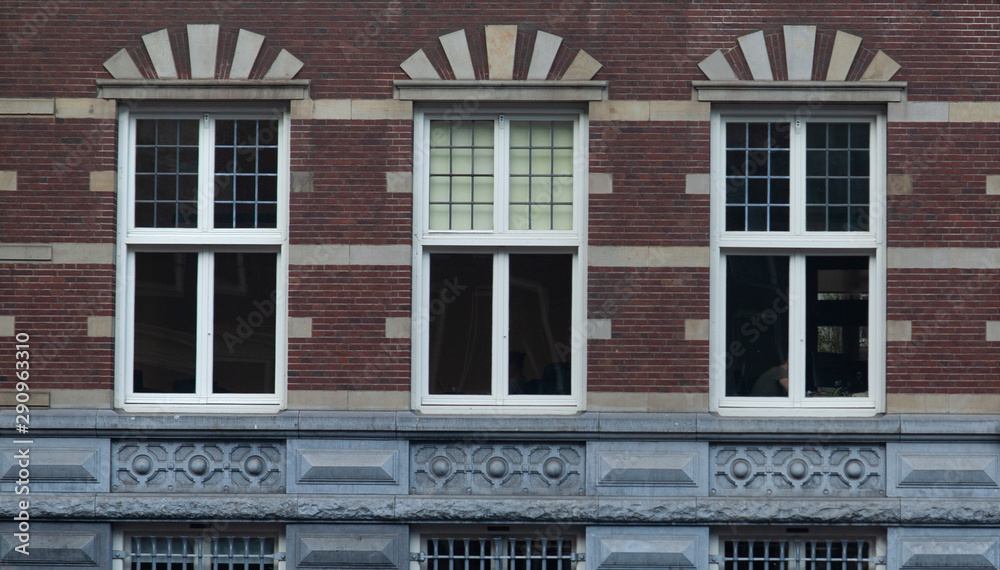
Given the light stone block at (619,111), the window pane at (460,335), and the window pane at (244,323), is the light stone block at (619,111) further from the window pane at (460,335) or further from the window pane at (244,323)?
the window pane at (244,323)

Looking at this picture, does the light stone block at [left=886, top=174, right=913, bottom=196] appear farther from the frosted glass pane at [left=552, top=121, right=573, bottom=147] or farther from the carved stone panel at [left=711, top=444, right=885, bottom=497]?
the frosted glass pane at [left=552, top=121, right=573, bottom=147]

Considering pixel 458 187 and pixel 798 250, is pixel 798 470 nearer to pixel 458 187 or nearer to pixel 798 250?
pixel 798 250

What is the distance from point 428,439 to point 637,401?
1.97m

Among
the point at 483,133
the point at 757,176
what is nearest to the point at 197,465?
the point at 483,133

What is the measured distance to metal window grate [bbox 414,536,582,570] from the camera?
9156 millimetres

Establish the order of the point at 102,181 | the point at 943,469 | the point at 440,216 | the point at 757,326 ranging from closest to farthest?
the point at 943,469 → the point at 102,181 → the point at 757,326 → the point at 440,216

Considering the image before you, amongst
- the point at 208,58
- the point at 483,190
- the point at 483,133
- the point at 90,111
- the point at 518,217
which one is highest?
the point at 208,58

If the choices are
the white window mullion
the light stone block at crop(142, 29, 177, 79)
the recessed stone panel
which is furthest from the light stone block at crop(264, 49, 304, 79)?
the recessed stone panel

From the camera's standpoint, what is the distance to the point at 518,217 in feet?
31.0

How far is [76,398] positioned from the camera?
30.1ft

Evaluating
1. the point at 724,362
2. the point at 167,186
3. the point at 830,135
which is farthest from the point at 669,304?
the point at 167,186

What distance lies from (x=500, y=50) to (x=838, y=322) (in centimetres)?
412

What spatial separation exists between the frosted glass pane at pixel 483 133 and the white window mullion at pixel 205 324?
278cm

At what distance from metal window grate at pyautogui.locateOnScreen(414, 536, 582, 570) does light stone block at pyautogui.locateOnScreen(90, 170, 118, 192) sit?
4492 millimetres
